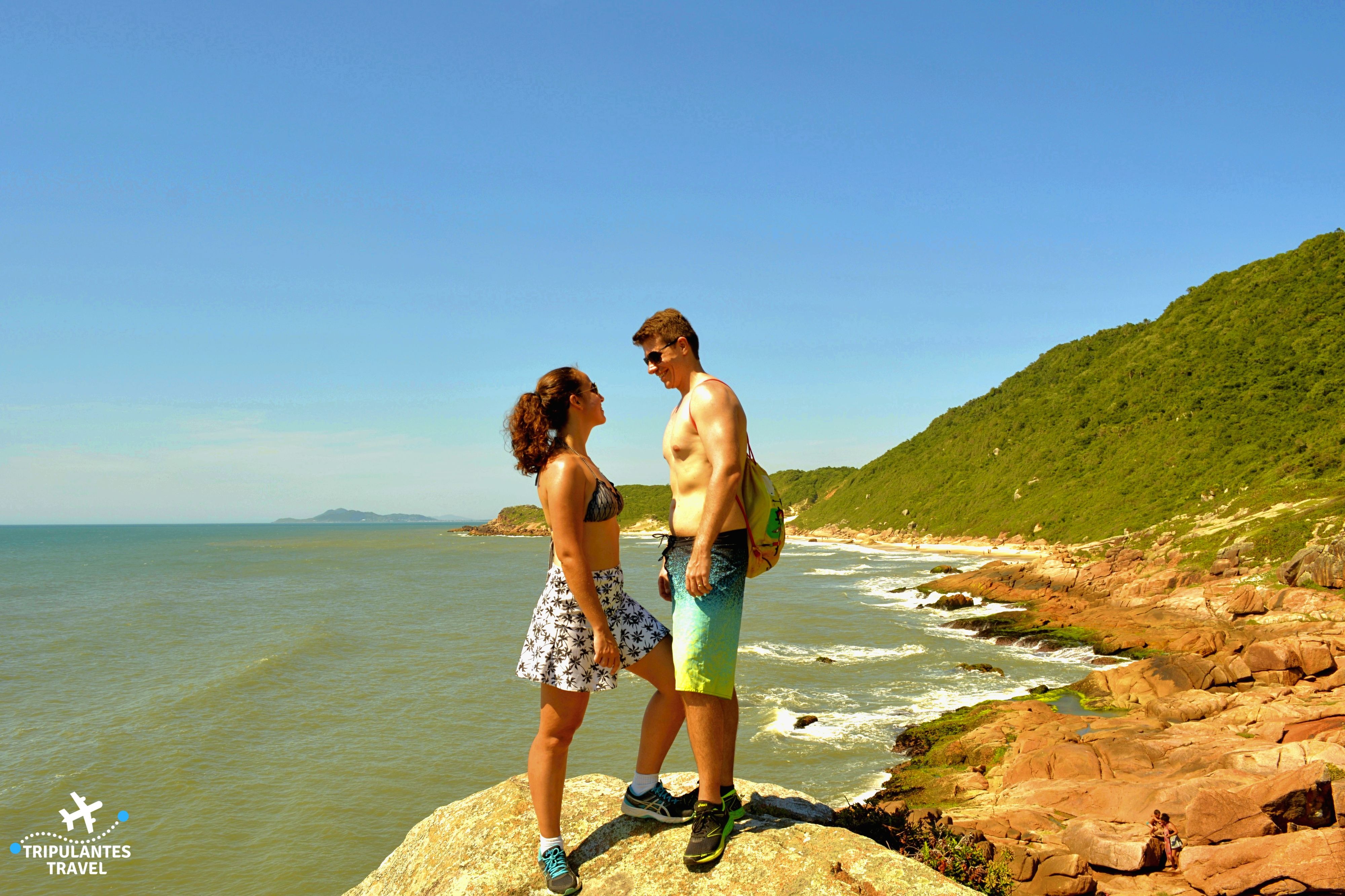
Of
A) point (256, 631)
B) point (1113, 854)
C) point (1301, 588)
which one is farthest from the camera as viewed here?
point (256, 631)

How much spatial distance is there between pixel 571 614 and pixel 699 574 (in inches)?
27.9

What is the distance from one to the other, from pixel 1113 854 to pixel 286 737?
45.8 ft

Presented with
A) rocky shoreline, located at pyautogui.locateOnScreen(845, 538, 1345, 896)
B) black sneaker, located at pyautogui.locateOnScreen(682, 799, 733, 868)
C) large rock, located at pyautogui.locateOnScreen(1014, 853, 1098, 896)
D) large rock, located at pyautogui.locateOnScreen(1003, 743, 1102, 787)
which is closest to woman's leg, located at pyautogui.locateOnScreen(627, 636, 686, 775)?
black sneaker, located at pyautogui.locateOnScreen(682, 799, 733, 868)

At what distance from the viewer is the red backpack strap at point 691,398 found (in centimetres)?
352

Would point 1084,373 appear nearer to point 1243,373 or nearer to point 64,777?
point 1243,373

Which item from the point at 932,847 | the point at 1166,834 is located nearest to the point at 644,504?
the point at 1166,834

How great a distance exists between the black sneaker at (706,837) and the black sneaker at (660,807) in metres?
0.32

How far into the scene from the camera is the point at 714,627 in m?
3.51

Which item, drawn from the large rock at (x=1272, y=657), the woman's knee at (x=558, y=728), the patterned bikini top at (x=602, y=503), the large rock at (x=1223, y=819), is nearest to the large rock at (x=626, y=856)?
the woman's knee at (x=558, y=728)

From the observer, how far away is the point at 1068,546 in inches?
1855

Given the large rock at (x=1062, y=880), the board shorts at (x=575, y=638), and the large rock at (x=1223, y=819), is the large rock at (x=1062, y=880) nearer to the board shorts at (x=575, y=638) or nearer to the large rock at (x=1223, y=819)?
the large rock at (x=1223, y=819)

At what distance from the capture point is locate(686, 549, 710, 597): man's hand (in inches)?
133

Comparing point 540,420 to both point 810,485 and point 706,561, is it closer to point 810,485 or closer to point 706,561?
point 706,561

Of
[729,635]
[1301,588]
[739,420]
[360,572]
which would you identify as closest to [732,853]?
[729,635]
